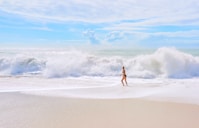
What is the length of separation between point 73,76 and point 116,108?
1255 cm

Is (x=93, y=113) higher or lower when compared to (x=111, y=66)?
lower

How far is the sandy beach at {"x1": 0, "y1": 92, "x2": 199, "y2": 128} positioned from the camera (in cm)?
677

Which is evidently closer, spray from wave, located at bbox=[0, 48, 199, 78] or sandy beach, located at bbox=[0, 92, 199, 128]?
sandy beach, located at bbox=[0, 92, 199, 128]

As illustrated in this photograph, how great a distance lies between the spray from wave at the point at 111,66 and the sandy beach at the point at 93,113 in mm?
11021

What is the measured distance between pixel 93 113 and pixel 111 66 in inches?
630

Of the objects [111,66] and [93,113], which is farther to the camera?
[111,66]

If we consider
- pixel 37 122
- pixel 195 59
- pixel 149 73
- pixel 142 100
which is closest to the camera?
pixel 37 122

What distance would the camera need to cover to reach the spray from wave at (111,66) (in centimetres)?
2136

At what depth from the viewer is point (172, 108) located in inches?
342

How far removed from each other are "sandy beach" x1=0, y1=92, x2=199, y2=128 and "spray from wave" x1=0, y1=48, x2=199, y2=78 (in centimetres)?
1102

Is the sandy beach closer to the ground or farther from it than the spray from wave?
closer to the ground

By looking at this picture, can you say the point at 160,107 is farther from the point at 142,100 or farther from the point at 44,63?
the point at 44,63

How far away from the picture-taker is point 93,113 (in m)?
7.93

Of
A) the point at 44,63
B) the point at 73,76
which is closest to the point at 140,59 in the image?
the point at 73,76
